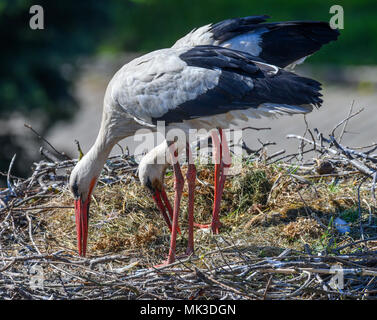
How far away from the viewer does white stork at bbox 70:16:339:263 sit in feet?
14.5

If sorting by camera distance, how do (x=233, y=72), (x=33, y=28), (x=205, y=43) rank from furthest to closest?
(x=33, y=28), (x=205, y=43), (x=233, y=72)

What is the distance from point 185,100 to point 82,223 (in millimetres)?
1132

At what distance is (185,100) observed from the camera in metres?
4.54

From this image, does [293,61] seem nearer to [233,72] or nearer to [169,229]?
[233,72]

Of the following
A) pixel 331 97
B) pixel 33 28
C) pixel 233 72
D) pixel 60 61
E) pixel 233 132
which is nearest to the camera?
pixel 233 72

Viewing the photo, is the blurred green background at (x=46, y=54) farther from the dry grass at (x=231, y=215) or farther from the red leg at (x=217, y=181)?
the red leg at (x=217, y=181)

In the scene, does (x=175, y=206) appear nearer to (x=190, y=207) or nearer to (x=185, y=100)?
(x=190, y=207)

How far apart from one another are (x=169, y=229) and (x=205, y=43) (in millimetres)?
1448

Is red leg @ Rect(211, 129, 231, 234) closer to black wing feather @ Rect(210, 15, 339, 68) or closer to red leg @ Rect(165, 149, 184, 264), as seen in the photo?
red leg @ Rect(165, 149, 184, 264)

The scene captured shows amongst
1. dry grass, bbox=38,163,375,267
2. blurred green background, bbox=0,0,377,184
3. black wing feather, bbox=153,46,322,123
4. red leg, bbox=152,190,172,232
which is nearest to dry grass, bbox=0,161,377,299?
dry grass, bbox=38,163,375,267

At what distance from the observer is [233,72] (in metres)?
4.49

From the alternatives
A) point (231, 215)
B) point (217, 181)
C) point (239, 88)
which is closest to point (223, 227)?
point (231, 215)
